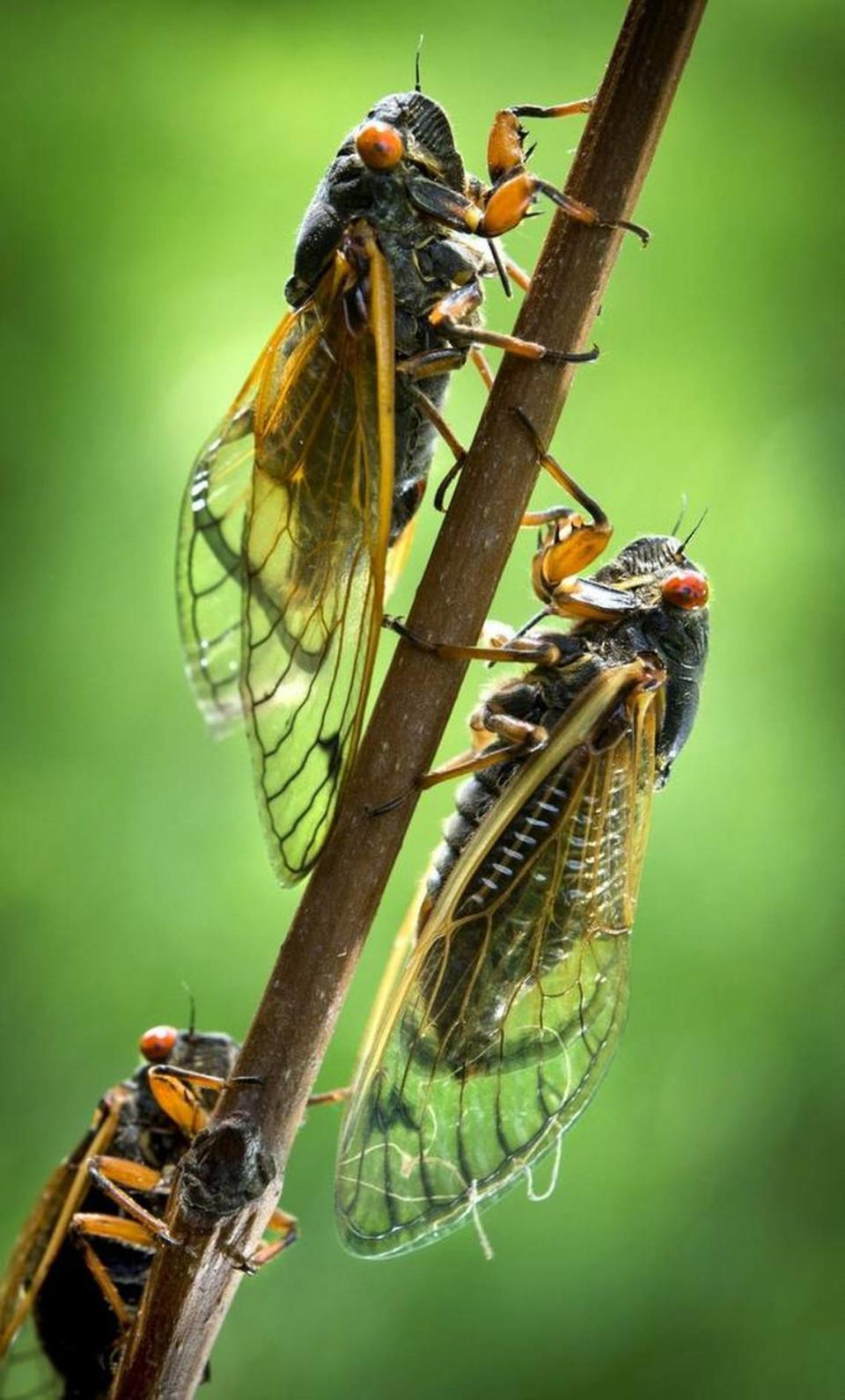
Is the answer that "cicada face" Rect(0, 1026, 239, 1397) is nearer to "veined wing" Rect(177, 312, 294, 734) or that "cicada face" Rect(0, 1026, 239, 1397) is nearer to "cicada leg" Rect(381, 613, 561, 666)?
"veined wing" Rect(177, 312, 294, 734)

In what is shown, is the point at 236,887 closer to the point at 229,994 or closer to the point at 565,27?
the point at 229,994

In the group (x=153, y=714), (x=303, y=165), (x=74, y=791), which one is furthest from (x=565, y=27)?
(x=74, y=791)

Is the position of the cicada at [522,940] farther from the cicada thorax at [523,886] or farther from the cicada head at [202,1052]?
the cicada head at [202,1052]

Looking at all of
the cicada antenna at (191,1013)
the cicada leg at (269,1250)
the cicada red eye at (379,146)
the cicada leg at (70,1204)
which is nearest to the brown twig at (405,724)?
the cicada leg at (269,1250)

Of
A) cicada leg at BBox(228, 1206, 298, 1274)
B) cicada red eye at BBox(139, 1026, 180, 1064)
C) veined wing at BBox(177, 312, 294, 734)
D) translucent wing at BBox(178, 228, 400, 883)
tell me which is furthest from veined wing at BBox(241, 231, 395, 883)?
cicada red eye at BBox(139, 1026, 180, 1064)

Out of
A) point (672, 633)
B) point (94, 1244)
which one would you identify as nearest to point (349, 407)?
point (672, 633)

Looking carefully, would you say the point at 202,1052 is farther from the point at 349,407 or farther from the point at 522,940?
the point at 349,407
